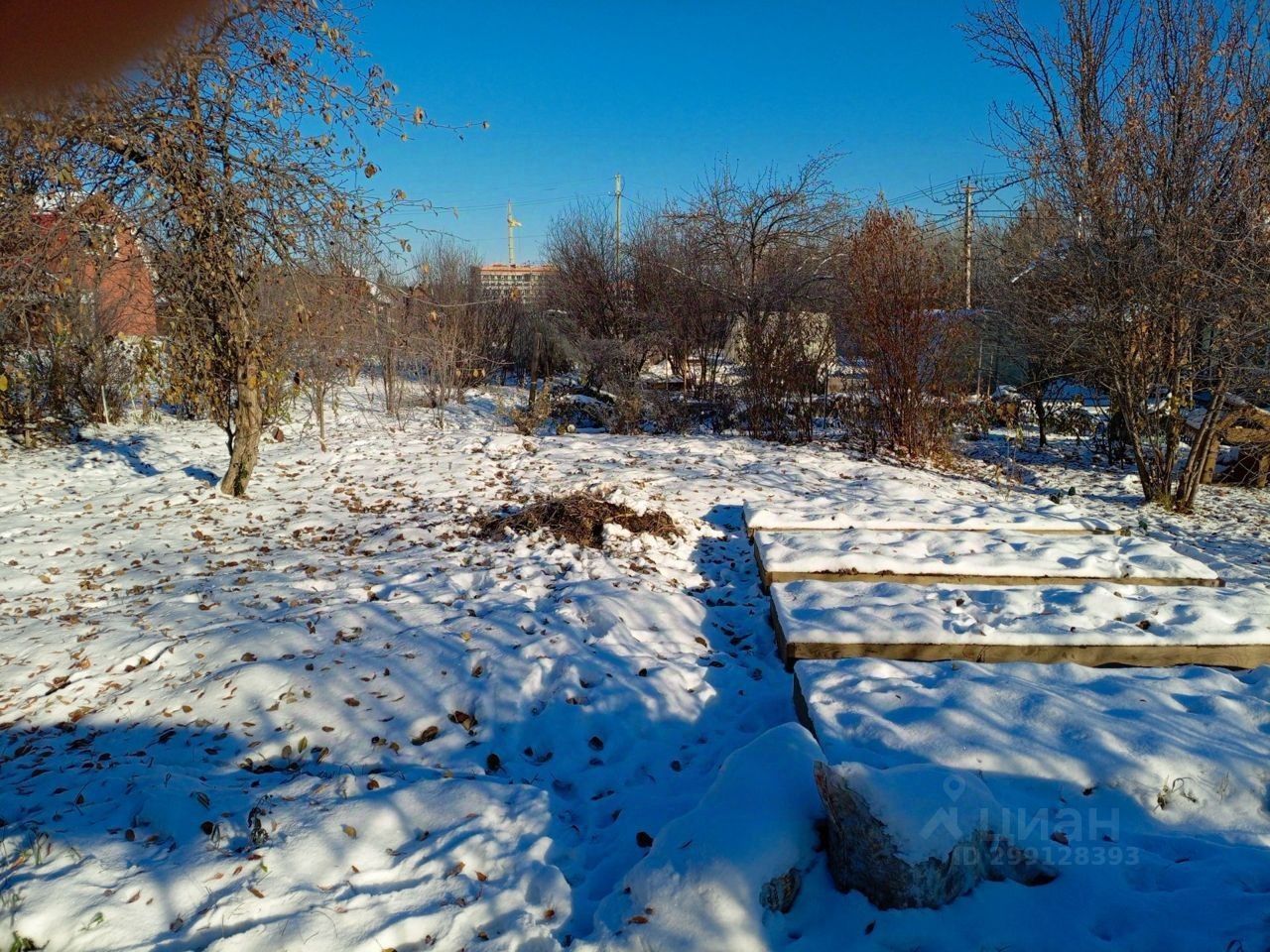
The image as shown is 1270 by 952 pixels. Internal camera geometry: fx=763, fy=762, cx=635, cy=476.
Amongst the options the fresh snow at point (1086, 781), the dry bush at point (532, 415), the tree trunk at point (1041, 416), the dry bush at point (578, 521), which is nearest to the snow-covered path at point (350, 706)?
the dry bush at point (578, 521)

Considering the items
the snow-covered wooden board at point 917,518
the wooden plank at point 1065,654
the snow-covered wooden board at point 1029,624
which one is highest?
the snow-covered wooden board at point 917,518

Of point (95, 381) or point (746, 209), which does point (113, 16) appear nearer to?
point (95, 381)

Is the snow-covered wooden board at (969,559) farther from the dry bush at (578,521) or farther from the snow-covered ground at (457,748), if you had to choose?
the dry bush at (578,521)

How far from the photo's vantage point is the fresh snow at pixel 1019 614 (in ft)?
13.3

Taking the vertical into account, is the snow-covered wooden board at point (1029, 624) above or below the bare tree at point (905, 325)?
below

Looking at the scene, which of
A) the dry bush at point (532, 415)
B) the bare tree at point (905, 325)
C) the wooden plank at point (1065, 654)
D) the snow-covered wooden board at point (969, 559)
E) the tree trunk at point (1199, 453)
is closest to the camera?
the wooden plank at point (1065, 654)

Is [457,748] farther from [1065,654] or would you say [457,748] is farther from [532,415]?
[532,415]

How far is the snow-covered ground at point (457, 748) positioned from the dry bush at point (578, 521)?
0.59ft

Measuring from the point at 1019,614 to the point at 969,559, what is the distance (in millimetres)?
907

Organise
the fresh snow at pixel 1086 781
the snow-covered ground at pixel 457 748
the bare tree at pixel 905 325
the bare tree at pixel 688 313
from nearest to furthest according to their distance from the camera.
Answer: the fresh snow at pixel 1086 781 < the snow-covered ground at pixel 457 748 < the bare tree at pixel 905 325 < the bare tree at pixel 688 313

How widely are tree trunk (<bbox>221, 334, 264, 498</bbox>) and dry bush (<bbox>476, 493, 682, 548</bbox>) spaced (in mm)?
2551

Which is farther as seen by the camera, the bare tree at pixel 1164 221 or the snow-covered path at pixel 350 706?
the bare tree at pixel 1164 221

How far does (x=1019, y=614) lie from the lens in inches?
172

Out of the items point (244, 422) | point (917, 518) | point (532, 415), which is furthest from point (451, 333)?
point (917, 518)
